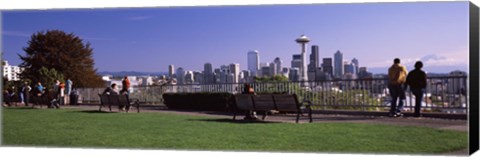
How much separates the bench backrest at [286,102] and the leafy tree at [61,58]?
11.8 feet

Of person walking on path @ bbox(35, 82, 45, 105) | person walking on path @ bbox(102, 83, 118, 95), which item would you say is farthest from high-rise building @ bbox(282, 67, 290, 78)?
person walking on path @ bbox(35, 82, 45, 105)

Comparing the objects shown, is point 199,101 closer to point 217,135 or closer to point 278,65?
point 278,65

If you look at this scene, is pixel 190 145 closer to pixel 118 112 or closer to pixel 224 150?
pixel 224 150

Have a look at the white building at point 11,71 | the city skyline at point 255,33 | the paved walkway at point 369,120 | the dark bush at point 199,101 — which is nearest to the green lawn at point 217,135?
the paved walkway at point 369,120

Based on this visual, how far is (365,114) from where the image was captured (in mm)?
13250

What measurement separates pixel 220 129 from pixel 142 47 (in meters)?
2.33

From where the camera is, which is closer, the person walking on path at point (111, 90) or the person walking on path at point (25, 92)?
the person walking on path at point (111, 90)

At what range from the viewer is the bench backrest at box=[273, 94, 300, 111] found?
1296cm

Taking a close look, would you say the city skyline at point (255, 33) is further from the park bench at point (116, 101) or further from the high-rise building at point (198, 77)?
the park bench at point (116, 101)

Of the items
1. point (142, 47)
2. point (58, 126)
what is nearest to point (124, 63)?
point (142, 47)

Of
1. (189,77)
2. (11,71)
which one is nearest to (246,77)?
(189,77)

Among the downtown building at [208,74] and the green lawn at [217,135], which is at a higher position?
the downtown building at [208,74]

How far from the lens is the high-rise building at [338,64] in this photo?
474 inches

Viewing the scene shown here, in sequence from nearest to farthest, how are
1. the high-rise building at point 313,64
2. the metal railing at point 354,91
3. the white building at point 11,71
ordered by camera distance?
the metal railing at point 354,91 → the high-rise building at point 313,64 → the white building at point 11,71
